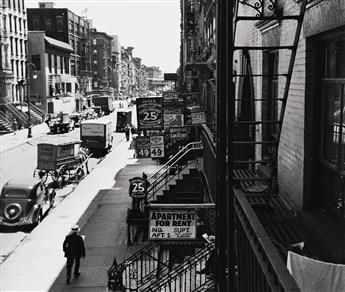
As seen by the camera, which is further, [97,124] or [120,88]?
[120,88]

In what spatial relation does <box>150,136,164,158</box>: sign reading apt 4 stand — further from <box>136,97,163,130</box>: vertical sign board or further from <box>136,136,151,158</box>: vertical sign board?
<box>136,97,163,130</box>: vertical sign board

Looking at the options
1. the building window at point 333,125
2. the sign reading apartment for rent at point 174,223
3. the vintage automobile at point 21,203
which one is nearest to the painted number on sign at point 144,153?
the vintage automobile at point 21,203

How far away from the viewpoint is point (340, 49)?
5660 mm

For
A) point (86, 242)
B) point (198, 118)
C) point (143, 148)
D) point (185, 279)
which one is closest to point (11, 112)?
point (143, 148)

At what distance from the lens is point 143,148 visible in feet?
80.5

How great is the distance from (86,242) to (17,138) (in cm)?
3741

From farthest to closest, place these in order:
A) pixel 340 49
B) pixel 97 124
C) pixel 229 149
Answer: pixel 97 124
pixel 340 49
pixel 229 149

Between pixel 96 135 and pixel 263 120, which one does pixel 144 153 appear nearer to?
pixel 263 120

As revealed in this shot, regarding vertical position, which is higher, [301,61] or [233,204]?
[301,61]

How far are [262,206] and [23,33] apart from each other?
2735 inches

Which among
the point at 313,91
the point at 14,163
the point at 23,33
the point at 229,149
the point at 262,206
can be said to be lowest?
the point at 14,163

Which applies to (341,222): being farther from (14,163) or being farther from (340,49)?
(14,163)

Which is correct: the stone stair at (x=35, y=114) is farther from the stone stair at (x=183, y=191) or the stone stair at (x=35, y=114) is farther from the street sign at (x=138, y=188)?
the street sign at (x=138, y=188)

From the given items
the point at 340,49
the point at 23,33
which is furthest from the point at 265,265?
the point at 23,33
